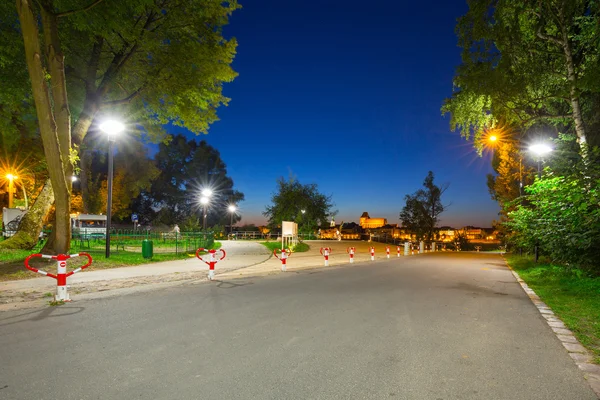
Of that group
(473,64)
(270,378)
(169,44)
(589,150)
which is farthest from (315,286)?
(169,44)

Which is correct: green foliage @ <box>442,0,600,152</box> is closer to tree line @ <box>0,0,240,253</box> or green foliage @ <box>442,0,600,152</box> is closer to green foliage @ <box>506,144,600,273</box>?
green foliage @ <box>506,144,600,273</box>

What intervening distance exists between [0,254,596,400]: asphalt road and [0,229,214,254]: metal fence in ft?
46.6

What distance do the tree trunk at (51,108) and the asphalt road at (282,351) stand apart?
6873 mm

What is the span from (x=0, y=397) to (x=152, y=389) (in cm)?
142

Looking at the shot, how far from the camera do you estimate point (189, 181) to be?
225ft

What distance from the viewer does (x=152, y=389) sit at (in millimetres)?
3613

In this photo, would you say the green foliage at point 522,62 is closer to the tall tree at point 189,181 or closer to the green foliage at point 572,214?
the green foliage at point 572,214

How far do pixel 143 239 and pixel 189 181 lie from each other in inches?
1957

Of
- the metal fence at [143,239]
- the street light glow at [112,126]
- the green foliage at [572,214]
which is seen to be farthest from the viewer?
the metal fence at [143,239]

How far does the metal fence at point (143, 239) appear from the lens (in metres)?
21.1

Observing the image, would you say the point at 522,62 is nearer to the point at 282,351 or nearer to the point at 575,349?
the point at 575,349

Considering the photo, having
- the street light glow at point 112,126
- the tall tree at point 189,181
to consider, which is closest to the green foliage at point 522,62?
the street light glow at point 112,126

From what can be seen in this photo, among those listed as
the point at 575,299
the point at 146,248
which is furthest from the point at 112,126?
the point at 575,299

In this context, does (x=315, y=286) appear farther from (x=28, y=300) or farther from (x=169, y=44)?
(x=169, y=44)
